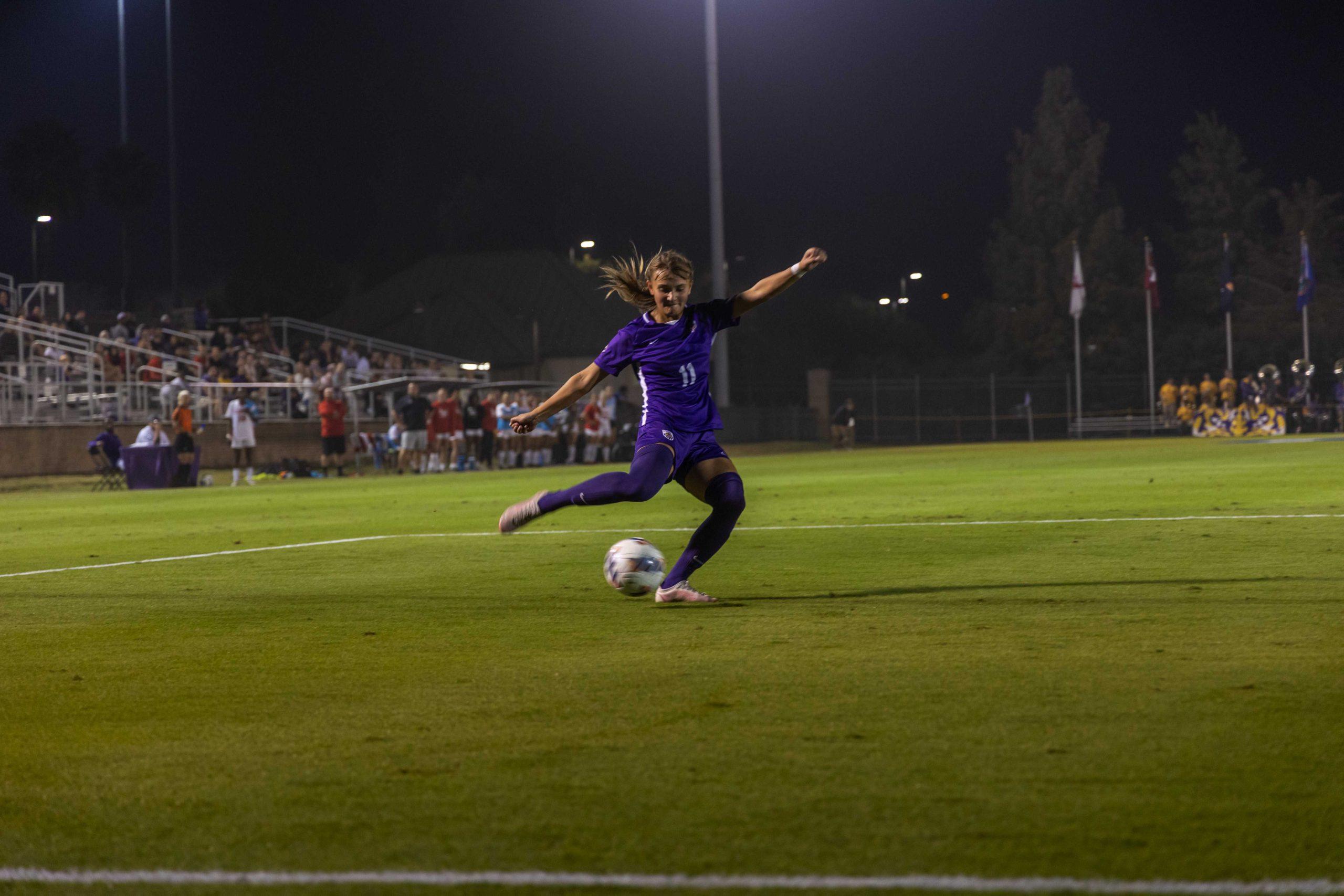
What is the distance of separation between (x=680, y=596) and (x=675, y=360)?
1.34 m

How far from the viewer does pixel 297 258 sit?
8350 cm

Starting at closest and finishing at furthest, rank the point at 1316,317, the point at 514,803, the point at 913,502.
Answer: the point at 514,803
the point at 913,502
the point at 1316,317

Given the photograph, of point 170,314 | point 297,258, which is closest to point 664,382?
point 170,314

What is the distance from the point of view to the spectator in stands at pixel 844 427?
47406 millimetres

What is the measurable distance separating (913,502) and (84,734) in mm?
12581

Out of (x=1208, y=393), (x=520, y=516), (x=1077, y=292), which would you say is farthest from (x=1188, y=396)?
(x=520, y=516)

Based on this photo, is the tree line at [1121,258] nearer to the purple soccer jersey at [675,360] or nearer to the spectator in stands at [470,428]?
the spectator in stands at [470,428]

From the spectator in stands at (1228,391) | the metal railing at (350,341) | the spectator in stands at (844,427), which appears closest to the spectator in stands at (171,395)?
the metal railing at (350,341)

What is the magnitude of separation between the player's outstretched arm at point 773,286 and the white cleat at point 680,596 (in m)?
1.57

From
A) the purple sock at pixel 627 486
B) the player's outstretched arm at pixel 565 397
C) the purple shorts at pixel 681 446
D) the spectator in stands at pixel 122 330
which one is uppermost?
the spectator in stands at pixel 122 330

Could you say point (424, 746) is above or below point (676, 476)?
below

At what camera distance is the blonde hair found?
808 cm

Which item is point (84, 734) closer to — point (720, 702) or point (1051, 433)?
point (720, 702)

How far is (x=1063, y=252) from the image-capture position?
252 ft
